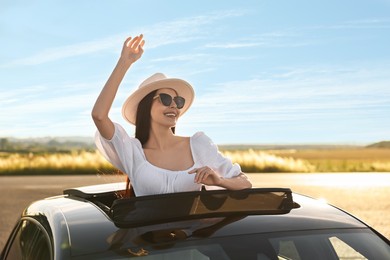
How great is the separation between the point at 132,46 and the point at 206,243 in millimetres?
2048

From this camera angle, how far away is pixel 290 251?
395 centimetres

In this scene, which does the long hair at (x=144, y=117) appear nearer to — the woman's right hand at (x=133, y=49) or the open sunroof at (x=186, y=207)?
the woman's right hand at (x=133, y=49)

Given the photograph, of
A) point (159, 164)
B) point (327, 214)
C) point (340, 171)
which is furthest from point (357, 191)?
point (327, 214)

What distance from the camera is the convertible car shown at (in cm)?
285

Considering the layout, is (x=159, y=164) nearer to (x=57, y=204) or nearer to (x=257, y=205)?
(x=57, y=204)

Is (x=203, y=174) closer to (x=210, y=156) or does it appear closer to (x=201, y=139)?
(x=210, y=156)

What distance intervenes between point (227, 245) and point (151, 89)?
241cm

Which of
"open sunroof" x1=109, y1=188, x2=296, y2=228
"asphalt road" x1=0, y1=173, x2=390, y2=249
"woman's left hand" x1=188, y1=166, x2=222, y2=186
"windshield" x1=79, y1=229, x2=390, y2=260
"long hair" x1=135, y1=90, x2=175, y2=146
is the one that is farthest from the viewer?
"asphalt road" x1=0, y1=173, x2=390, y2=249

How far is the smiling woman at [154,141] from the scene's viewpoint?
183 inches

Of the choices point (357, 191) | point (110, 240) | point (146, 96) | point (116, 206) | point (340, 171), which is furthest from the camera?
point (340, 171)

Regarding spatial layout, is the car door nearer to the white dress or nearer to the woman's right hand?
the white dress

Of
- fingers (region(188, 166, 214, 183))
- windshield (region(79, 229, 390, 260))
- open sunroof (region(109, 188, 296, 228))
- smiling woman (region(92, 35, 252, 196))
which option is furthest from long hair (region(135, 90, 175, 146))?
windshield (region(79, 229, 390, 260))

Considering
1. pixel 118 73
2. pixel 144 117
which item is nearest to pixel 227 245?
pixel 118 73

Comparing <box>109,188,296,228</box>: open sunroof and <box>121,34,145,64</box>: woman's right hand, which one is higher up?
<box>121,34,145,64</box>: woman's right hand
